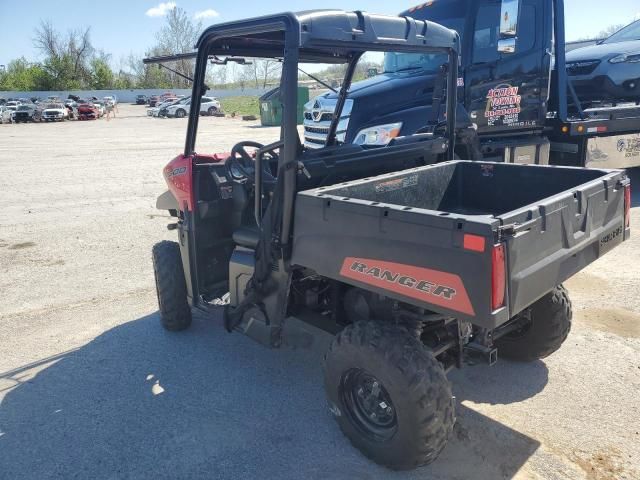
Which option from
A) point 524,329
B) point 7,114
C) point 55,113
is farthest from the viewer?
point 55,113

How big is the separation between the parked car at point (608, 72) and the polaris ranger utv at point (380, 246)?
232 inches

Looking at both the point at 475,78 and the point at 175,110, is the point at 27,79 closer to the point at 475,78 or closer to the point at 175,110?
the point at 175,110

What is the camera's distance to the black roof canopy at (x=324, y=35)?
2.87m

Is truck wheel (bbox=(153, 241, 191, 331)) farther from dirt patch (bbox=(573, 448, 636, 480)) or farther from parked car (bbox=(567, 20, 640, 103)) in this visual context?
parked car (bbox=(567, 20, 640, 103))

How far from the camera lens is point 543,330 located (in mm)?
3523

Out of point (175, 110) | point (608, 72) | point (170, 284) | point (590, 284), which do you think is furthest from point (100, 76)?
point (590, 284)

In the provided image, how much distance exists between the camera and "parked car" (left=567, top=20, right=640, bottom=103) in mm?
8430

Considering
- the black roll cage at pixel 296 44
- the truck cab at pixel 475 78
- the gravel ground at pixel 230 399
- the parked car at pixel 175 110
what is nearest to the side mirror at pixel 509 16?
the truck cab at pixel 475 78

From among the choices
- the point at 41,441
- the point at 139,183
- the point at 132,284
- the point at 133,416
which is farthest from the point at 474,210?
the point at 139,183

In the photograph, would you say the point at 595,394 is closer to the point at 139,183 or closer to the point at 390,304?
the point at 390,304

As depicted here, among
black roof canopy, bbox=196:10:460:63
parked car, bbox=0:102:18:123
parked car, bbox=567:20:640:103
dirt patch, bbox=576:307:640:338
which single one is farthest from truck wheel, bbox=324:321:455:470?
parked car, bbox=0:102:18:123

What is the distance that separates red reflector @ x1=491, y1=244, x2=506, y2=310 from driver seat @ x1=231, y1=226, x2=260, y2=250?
5.51ft

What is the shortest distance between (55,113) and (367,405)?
4011 centimetres

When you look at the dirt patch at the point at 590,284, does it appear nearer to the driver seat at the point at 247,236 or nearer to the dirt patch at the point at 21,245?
the driver seat at the point at 247,236
